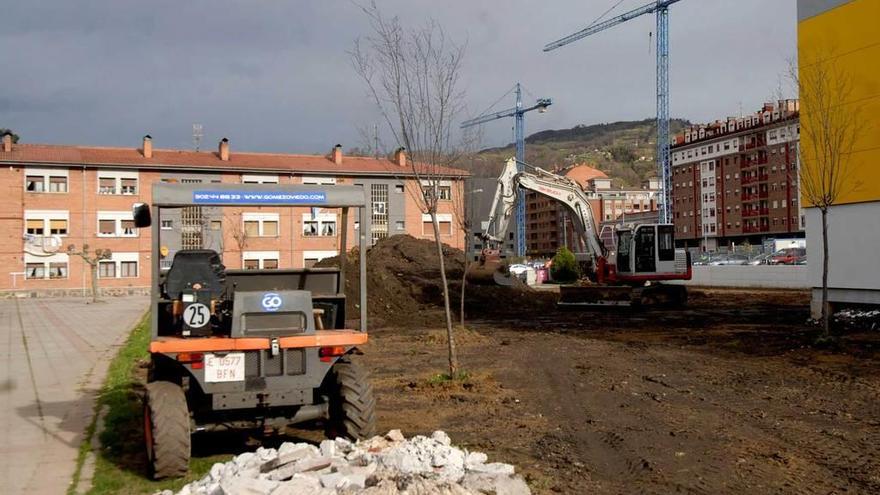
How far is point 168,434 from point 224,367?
71cm

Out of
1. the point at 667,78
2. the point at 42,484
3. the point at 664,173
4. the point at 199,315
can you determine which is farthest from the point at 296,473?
the point at 667,78

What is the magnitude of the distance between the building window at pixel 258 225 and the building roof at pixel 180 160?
4234cm

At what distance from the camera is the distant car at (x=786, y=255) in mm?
48094

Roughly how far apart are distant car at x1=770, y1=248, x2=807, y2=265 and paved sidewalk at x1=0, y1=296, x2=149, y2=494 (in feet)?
133

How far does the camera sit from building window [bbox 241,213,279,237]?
8934 mm

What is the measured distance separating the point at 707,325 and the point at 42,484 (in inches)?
696

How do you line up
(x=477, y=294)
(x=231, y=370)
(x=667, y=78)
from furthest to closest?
(x=667, y=78) → (x=477, y=294) → (x=231, y=370)

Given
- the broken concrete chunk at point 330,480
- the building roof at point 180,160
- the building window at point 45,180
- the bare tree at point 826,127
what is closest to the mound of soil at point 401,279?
the bare tree at point 826,127

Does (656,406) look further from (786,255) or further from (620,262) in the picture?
(786,255)

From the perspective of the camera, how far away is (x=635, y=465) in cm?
660

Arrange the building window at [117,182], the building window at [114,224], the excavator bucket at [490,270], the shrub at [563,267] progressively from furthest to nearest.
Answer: the building window at [117,182]
the building window at [114,224]
the shrub at [563,267]
the excavator bucket at [490,270]

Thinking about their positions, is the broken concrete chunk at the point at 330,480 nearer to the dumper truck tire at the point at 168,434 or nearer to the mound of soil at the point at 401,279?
the dumper truck tire at the point at 168,434

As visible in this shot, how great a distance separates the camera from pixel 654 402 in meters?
9.59

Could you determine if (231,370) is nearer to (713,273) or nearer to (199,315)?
(199,315)
